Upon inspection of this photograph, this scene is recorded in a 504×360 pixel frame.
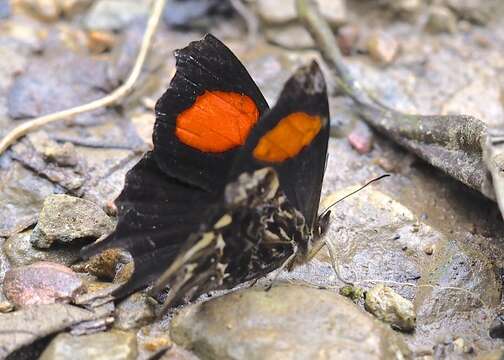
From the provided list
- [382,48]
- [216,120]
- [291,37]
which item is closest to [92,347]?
[216,120]

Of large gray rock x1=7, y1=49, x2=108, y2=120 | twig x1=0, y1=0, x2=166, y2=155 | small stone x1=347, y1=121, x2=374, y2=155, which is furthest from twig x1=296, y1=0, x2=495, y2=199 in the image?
large gray rock x1=7, y1=49, x2=108, y2=120

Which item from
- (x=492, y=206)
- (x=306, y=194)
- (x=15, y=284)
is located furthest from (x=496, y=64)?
(x=15, y=284)

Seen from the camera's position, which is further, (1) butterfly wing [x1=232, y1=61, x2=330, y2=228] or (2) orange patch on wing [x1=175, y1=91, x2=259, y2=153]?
(2) orange patch on wing [x1=175, y1=91, x2=259, y2=153]

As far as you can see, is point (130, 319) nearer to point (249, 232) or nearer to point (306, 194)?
point (249, 232)

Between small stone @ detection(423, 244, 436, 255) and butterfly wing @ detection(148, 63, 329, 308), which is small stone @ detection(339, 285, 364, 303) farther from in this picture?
small stone @ detection(423, 244, 436, 255)

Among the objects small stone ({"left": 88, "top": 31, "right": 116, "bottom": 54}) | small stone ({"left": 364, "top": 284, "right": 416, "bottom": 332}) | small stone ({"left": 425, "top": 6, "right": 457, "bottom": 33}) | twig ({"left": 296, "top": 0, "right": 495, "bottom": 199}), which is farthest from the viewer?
small stone ({"left": 425, "top": 6, "right": 457, "bottom": 33})

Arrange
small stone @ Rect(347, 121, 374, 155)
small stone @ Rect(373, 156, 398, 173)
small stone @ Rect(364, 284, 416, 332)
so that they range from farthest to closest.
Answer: small stone @ Rect(347, 121, 374, 155), small stone @ Rect(373, 156, 398, 173), small stone @ Rect(364, 284, 416, 332)
